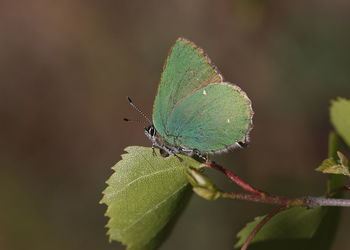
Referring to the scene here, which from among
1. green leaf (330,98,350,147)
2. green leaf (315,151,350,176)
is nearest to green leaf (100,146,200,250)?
green leaf (315,151,350,176)

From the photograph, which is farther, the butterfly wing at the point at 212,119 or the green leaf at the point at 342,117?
the green leaf at the point at 342,117

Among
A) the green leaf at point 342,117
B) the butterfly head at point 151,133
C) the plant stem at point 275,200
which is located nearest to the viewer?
the plant stem at point 275,200

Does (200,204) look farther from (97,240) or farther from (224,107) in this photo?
(224,107)

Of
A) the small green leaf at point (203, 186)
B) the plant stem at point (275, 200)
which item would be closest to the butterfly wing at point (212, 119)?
the small green leaf at point (203, 186)

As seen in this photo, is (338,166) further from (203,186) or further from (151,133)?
(151,133)

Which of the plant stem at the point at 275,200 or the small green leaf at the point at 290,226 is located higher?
the plant stem at the point at 275,200

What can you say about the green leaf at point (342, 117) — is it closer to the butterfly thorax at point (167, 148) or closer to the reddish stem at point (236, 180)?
the butterfly thorax at point (167, 148)

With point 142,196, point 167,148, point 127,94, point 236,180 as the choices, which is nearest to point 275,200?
point 236,180

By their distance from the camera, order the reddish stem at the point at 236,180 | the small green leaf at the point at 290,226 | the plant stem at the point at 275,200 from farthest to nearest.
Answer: the small green leaf at the point at 290,226, the reddish stem at the point at 236,180, the plant stem at the point at 275,200
